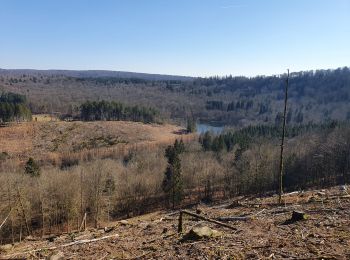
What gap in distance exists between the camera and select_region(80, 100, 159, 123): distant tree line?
13362 centimetres

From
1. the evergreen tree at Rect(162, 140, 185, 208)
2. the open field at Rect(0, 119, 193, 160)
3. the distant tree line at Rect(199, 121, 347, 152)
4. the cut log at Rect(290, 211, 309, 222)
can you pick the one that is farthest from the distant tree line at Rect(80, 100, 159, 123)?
the cut log at Rect(290, 211, 309, 222)

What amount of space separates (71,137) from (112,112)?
29515 mm

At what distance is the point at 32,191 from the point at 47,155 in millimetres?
51924

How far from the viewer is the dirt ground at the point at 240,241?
9961 millimetres

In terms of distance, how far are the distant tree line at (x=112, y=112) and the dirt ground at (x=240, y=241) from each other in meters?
121

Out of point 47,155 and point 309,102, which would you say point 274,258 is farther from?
point 309,102

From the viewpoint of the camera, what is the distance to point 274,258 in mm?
9414

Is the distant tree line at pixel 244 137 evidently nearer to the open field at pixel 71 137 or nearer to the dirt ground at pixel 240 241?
the open field at pixel 71 137

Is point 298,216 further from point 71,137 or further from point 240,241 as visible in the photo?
point 71,137

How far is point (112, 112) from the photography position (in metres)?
136

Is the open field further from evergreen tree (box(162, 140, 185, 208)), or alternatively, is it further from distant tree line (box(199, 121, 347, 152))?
evergreen tree (box(162, 140, 185, 208))

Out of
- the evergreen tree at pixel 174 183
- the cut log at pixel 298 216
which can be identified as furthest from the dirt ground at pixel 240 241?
the evergreen tree at pixel 174 183

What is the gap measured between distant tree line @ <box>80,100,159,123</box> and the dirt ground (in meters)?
121

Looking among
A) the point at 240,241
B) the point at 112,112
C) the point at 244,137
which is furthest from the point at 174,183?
the point at 112,112
